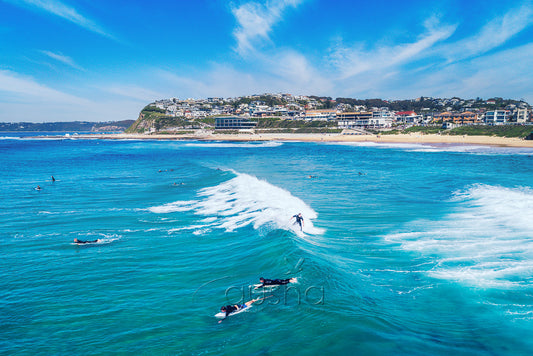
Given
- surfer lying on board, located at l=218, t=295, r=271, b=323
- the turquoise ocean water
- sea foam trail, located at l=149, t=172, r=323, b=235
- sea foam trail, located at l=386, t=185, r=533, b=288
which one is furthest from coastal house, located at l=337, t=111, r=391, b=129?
surfer lying on board, located at l=218, t=295, r=271, b=323

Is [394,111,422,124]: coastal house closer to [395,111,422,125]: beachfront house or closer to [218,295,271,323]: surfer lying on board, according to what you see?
[395,111,422,125]: beachfront house

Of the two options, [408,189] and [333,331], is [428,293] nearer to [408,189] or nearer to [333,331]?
[333,331]

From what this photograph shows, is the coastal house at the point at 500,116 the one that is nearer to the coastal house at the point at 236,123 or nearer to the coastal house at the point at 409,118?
the coastal house at the point at 409,118

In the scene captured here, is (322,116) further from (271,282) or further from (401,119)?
(271,282)

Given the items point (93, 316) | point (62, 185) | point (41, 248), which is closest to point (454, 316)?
point (93, 316)

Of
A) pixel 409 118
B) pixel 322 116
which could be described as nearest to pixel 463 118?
pixel 409 118
